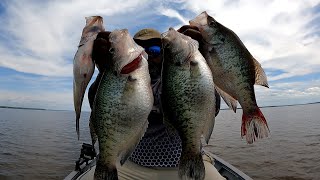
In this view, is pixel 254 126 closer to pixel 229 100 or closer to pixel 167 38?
pixel 229 100

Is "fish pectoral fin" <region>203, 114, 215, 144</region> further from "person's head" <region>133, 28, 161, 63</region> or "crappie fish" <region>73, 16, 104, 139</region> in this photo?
"person's head" <region>133, 28, 161, 63</region>

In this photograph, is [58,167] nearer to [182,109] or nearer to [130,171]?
[130,171]

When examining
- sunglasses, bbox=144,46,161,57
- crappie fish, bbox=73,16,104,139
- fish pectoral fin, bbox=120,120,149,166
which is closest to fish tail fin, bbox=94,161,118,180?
fish pectoral fin, bbox=120,120,149,166

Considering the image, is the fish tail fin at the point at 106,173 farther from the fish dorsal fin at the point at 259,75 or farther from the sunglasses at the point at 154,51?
the sunglasses at the point at 154,51

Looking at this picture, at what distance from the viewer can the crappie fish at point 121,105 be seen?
9.32 ft

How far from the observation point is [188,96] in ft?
9.43

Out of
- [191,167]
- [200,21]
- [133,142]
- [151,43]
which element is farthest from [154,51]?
[191,167]

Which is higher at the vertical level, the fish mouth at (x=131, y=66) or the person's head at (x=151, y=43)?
the person's head at (x=151, y=43)

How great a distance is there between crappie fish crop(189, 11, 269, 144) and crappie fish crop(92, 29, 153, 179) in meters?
0.73

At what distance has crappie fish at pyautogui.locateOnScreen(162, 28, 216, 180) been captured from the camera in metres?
2.87

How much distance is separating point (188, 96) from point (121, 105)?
626mm

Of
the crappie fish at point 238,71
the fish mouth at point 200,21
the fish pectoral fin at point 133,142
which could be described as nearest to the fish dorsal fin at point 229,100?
the crappie fish at point 238,71

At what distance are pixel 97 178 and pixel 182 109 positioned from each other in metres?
1.08

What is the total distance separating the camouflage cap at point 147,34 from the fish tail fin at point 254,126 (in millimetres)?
2163
